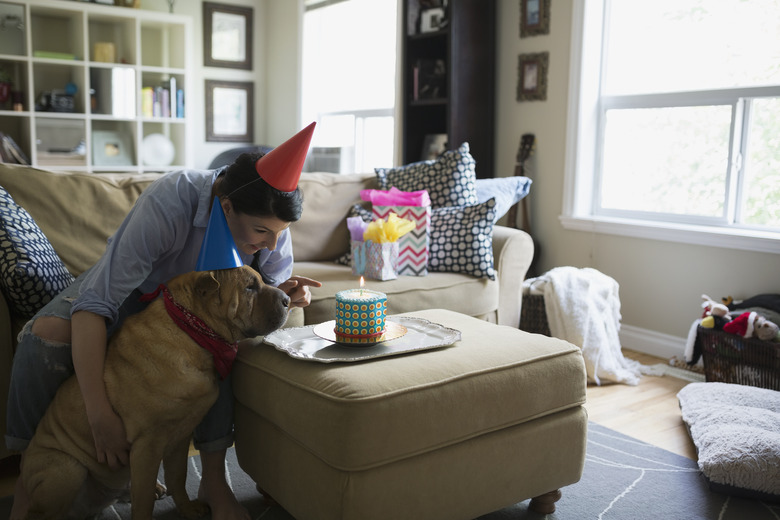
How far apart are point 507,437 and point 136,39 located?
14.2ft

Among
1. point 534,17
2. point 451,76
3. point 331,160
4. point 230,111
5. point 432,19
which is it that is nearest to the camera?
point 534,17

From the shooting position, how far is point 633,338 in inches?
133

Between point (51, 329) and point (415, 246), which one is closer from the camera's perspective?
point (51, 329)

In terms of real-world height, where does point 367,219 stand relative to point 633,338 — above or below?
above

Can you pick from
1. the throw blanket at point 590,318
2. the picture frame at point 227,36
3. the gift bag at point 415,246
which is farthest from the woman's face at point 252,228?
the picture frame at point 227,36

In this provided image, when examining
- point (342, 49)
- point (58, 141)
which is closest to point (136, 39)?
point (58, 141)

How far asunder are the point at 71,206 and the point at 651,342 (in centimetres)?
257

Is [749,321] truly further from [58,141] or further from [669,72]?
[58,141]

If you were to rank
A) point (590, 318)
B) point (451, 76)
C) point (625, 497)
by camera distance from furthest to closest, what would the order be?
point (451, 76) → point (590, 318) → point (625, 497)

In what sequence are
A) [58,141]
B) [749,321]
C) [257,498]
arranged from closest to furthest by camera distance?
1. [257,498]
2. [749,321]
3. [58,141]

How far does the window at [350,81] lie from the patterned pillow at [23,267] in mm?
2734

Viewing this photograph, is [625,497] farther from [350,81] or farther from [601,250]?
[350,81]

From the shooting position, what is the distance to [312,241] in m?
2.89

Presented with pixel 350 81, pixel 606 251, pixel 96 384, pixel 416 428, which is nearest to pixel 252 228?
pixel 96 384
